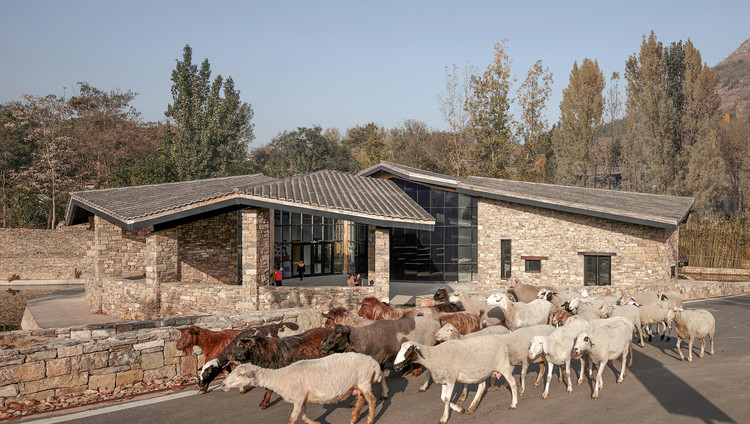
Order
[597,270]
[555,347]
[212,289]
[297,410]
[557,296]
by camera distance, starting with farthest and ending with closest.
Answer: [597,270] → [212,289] → [557,296] → [555,347] → [297,410]

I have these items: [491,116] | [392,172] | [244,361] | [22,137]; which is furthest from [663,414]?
[22,137]

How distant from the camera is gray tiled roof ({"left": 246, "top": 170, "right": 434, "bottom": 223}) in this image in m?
20.3

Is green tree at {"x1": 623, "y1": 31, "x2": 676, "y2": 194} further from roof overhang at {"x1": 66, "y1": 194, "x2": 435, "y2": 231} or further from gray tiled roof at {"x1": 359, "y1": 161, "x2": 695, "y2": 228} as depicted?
roof overhang at {"x1": 66, "y1": 194, "x2": 435, "y2": 231}


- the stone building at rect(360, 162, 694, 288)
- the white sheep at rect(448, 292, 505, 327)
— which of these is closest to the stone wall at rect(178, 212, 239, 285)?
the stone building at rect(360, 162, 694, 288)

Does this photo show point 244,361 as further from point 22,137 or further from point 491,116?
point 22,137

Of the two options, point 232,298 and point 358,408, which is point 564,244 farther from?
point 358,408

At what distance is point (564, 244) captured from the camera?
2625cm

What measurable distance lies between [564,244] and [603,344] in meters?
16.0

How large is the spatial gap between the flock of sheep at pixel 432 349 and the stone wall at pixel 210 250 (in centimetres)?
1528

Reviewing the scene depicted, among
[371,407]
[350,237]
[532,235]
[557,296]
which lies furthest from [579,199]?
[371,407]

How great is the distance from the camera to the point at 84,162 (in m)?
53.8

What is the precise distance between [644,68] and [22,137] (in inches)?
2304

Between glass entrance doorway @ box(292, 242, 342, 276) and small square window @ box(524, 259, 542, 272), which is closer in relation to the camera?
small square window @ box(524, 259, 542, 272)

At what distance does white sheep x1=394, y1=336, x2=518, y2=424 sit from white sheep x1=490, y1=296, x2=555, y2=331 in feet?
13.1
